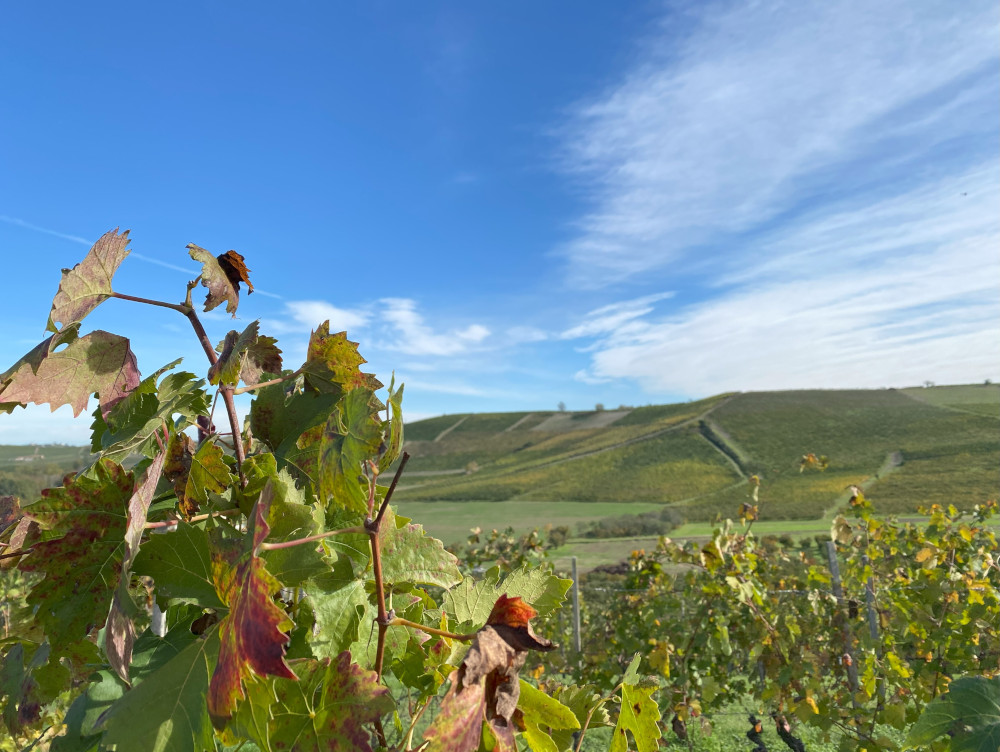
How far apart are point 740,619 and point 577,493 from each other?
43.1 metres

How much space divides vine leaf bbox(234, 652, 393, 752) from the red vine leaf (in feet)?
1.77

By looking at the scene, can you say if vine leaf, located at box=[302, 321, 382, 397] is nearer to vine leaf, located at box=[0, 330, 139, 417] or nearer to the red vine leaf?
the red vine leaf

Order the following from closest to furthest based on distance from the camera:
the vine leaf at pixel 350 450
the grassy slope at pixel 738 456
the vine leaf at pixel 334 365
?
the vine leaf at pixel 350 450, the vine leaf at pixel 334 365, the grassy slope at pixel 738 456

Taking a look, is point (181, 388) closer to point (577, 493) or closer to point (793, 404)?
point (577, 493)

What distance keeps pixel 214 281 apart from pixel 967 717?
208 centimetres

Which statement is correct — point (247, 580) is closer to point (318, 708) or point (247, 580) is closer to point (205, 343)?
point (318, 708)

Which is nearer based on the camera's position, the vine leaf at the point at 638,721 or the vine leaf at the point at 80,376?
the vine leaf at the point at 80,376

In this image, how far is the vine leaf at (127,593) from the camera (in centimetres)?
65

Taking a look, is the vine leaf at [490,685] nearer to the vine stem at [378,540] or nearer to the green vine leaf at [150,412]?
the vine stem at [378,540]

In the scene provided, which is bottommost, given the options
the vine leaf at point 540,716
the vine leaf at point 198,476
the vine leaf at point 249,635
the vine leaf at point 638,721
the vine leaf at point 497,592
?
the vine leaf at point 638,721

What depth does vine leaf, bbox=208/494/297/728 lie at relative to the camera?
57cm

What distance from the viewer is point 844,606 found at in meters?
5.49

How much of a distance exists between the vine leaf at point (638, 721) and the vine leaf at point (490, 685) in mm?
345

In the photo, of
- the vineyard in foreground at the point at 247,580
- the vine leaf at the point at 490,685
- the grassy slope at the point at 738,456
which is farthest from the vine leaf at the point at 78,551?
the grassy slope at the point at 738,456
